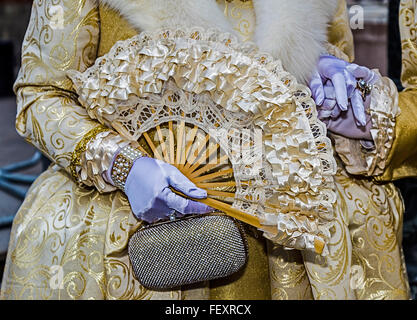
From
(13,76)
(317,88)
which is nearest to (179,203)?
(317,88)

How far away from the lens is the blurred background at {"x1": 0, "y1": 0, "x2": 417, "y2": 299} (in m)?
1.19

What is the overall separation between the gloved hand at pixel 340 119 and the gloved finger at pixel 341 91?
16mm

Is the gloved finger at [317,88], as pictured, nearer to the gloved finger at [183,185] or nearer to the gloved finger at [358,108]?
the gloved finger at [358,108]

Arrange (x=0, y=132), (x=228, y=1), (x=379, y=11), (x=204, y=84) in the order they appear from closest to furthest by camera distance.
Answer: (x=204, y=84), (x=228, y=1), (x=379, y=11), (x=0, y=132)

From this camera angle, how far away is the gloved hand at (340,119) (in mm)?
856

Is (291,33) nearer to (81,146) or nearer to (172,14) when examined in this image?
(172,14)

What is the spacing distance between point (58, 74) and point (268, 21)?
1.21 ft

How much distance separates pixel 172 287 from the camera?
846mm

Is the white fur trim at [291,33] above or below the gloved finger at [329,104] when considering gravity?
above

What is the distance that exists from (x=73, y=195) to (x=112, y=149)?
6.2 inches

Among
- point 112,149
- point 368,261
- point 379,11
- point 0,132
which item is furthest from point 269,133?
point 0,132

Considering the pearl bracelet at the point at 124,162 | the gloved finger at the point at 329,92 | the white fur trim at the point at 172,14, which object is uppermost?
the white fur trim at the point at 172,14

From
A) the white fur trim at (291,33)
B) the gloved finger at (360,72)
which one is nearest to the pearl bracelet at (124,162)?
the white fur trim at (291,33)
